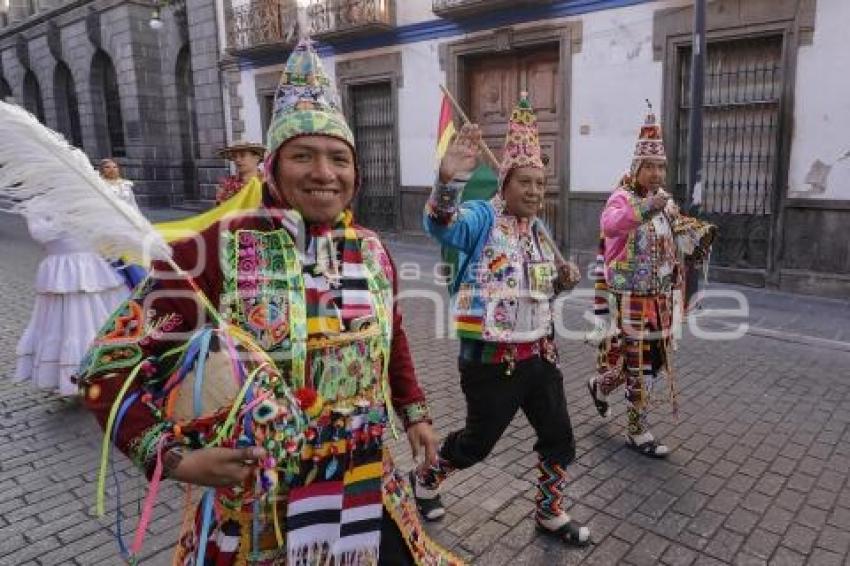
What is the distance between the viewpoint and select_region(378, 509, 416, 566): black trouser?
1950 mm

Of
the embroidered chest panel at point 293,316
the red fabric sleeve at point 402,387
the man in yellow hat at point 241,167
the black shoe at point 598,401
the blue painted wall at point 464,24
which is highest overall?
the blue painted wall at point 464,24

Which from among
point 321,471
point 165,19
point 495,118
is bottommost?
point 321,471

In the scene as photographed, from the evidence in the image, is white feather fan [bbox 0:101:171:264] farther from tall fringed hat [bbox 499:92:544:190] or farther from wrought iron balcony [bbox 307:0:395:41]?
wrought iron balcony [bbox 307:0:395:41]

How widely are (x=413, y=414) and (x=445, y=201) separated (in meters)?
1.04

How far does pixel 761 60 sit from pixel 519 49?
4229mm

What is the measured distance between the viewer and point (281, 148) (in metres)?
1.85

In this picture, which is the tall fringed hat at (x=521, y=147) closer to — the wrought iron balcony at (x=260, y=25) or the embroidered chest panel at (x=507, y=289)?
the embroidered chest panel at (x=507, y=289)

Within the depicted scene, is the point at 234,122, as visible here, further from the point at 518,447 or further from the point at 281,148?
the point at 281,148

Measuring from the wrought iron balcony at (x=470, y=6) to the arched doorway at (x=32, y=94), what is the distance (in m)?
22.4

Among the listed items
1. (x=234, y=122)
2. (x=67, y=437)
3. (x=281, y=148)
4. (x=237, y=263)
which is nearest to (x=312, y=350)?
(x=237, y=263)

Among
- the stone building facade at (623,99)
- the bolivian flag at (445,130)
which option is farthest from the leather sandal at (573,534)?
→ the stone building facade at (623,99)

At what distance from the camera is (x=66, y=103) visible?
25125mm

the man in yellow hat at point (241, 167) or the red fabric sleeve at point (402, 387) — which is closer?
the red fabric sleeve at point (402, 387)

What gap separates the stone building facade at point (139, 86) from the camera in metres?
18.1
